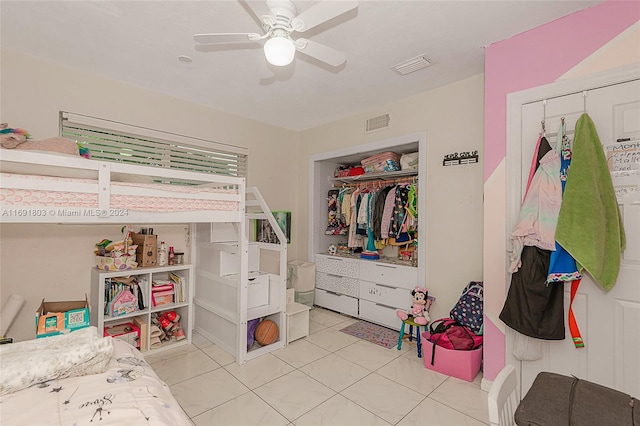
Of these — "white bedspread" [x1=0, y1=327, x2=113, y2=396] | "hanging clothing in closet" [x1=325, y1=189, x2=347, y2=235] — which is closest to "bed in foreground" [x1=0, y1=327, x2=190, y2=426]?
"white bedspread" [x1=0, y1=327, x2=113, y2=396]

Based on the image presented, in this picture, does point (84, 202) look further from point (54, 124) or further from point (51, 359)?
point (54, 124)

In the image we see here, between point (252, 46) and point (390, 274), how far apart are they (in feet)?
8.38

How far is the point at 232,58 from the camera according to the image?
8.02 feet

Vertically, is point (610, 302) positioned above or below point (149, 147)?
below

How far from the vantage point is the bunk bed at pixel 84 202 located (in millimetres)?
1042

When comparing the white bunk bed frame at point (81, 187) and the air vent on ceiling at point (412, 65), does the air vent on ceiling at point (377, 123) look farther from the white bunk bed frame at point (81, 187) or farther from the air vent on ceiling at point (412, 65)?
the white bunk bed frame at point (81, 187)

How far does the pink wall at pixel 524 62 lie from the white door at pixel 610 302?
24 cm

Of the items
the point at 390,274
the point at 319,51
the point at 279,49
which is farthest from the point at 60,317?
the point at 390,274

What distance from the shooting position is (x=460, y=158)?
2.85m

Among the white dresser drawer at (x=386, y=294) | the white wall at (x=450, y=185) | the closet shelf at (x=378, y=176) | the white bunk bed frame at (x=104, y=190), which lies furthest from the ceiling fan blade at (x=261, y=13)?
the white dresser drawer at (x=386, y=294)

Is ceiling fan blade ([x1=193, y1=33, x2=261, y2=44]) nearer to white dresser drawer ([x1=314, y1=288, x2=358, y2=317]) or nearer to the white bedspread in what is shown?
the white bedspread

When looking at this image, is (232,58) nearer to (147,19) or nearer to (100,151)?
(147,19)

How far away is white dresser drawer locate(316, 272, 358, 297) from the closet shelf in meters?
1.29

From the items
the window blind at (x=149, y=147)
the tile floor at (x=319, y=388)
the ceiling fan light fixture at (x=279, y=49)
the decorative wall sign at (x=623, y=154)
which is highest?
the ceiling fan light fixture at (x=279, y=49)
